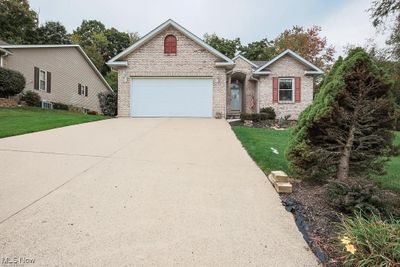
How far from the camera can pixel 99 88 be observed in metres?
27.8

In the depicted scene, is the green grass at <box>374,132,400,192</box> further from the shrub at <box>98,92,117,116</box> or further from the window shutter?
the shrub at <box>98,92,117,116</box>

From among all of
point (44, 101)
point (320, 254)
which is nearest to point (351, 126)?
point (320, 254)

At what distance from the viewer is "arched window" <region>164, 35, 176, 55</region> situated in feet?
55.3

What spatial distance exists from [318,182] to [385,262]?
99.2 inches

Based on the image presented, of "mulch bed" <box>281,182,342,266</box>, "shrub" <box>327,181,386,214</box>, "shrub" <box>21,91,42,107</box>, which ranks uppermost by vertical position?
"shrub" <box>21,91,42,107</box>

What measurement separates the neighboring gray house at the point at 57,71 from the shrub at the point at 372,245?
19719 mm

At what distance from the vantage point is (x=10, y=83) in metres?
15.9

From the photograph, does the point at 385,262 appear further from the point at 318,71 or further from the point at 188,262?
the point at 318,71

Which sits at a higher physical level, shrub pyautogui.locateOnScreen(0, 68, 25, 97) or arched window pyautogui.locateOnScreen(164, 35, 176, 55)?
arched window pyautogui.locateOnScreen(164, 35, 176, 55)

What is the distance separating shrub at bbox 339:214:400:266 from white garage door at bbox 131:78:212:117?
13941mm

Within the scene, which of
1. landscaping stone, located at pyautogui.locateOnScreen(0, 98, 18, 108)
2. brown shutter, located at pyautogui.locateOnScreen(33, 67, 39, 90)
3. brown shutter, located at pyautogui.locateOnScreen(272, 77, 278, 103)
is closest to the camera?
landscaping stone, located at pyautogui.locateOnScreen(0, 98, 18, 108)

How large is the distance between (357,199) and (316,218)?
21.9 inches

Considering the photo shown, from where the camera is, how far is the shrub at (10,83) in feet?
51.3

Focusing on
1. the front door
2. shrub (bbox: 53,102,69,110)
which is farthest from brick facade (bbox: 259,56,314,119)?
shrub (bbox: 53,102,69,110)
